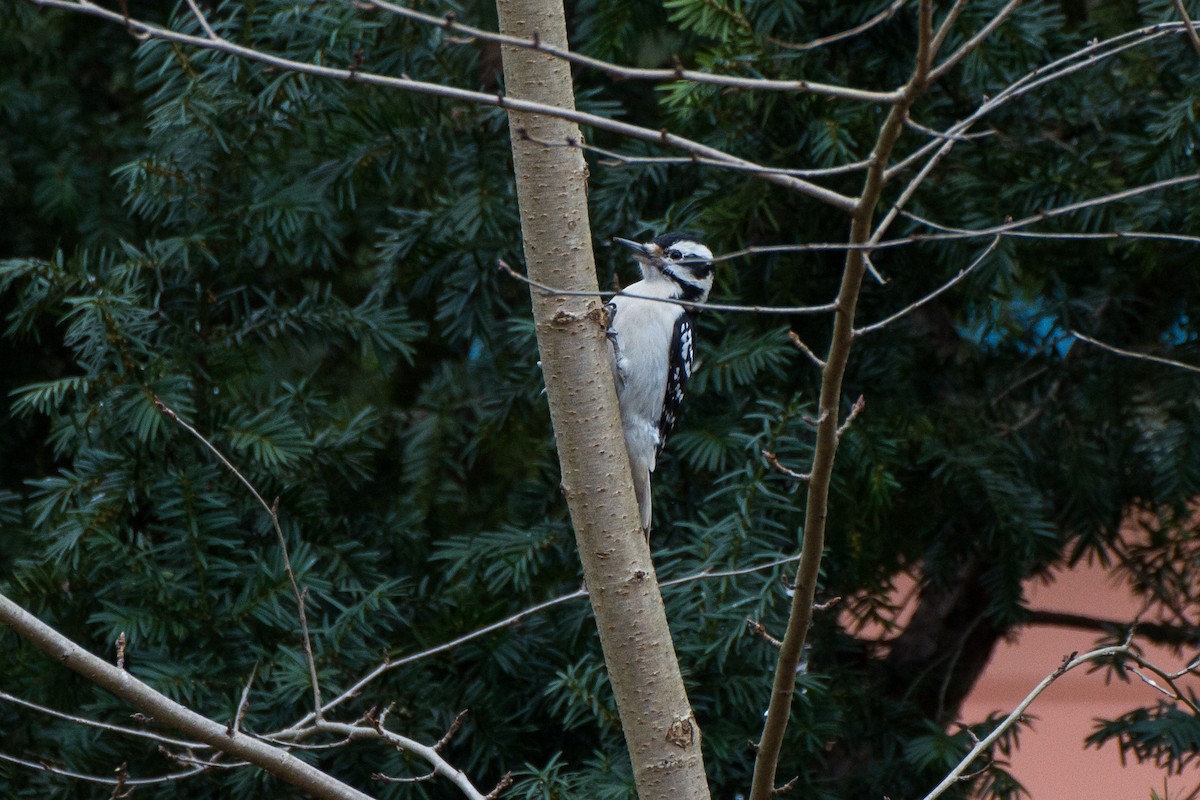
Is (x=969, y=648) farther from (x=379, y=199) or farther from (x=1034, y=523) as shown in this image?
(x=379, y=199)

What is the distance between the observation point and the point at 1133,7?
271cm

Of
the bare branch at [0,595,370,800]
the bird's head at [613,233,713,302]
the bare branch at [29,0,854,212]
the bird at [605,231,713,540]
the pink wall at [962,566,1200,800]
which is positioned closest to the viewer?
the bare branch at [29,0,854,212]

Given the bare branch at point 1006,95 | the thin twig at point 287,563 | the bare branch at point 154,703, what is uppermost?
the bare branch at point 1006,95

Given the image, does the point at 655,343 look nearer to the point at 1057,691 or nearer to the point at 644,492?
the point at 644,492

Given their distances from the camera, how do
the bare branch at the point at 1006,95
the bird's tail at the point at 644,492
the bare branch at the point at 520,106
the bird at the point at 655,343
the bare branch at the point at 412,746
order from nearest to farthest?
the bare branch at the point at 520,106 < the bare branch at the point at 1006,95 < the bare branch at the point at 412,746 < the bird's tail at the point at 644,492 < the bird at the point at 655,343

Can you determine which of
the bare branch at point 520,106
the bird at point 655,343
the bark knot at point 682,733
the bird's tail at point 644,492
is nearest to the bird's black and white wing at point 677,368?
the bird at point 655,343

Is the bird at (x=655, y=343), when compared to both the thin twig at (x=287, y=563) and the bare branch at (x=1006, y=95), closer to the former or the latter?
the thin twig at (x=287, y=563)

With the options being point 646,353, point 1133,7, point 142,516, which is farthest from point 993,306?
point 142,516

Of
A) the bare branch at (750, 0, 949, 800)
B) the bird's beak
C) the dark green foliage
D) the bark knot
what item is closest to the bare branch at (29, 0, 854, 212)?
the bare branch at (750, 0, 949, 800)

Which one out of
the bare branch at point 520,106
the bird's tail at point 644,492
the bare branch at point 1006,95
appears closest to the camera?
the bare branch at point 520,106

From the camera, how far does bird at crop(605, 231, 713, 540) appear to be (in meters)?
2.93

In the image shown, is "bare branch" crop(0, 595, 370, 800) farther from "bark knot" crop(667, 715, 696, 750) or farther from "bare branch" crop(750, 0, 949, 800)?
"bare branch" crop(750, 0, 949, 800)

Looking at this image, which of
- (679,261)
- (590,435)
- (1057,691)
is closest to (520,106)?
A: (590,435)

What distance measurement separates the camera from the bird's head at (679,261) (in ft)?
8.75
